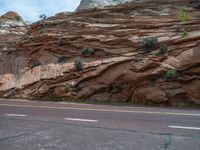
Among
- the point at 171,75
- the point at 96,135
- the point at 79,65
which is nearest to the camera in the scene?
the point at 96,135

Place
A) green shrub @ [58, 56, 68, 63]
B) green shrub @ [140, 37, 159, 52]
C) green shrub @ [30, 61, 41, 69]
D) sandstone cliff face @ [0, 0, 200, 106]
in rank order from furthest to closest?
1. green shrub @ [30, 61, 41, 69]
2. green shrub @ [58, 56, 68, 63]
3. green shrub @ [140, 37, 159, 52]
4. sandstone cliff face @ [0, 0, 200, 106]

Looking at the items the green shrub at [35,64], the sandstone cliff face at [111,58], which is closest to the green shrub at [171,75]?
the sandstone cliff face at [111,58]

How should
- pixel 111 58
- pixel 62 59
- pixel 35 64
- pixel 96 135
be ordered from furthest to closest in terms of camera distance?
pixel 35 64
pixel 62 59
pixel 111 58
pixel 96 135

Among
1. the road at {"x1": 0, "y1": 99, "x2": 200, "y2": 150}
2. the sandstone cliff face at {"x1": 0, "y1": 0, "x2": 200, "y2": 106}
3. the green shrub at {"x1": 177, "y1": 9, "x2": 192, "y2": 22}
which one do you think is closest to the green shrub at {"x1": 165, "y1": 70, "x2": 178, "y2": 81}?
the sandstone cliff face at {"x1": 0, "y1": 0, "x2": 200, "y2": 106}

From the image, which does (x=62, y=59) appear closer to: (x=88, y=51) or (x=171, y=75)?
(x=88, y=51)

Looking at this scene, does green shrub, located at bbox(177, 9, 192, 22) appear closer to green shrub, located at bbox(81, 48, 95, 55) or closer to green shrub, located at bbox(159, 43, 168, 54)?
green shrub, located at bbox(159, 43, 168, 54)

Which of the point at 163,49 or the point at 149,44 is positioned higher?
the point at 149,44

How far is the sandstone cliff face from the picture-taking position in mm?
20422

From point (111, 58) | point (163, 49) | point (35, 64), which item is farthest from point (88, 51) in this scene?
point (163, 49)

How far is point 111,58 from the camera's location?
2373cm

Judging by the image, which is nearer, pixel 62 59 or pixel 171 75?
pixel 171 75

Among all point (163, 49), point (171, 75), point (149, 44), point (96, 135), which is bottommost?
point (96, 135)

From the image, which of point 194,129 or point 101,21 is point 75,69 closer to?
point 101,21

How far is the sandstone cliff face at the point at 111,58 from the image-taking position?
2042cm
